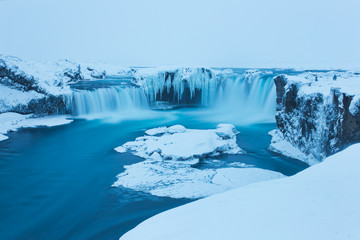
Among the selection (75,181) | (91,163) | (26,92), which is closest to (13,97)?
(26,92)

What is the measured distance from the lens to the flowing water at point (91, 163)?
216 inches

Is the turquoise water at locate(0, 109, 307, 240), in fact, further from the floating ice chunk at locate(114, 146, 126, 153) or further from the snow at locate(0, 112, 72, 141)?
the snow at locate(0, 112, 72, 141)

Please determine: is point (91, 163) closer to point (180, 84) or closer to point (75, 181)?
point (75, 181)

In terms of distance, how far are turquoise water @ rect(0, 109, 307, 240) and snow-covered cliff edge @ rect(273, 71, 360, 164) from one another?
3.24 feet

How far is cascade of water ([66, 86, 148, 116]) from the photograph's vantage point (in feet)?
58.3

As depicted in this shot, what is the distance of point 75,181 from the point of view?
7543 millimetres

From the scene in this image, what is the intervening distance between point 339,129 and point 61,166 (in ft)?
30.4

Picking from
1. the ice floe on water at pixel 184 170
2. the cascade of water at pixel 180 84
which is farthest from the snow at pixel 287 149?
the cascade of water at pixel 180 84

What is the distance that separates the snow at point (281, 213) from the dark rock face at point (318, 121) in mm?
3319

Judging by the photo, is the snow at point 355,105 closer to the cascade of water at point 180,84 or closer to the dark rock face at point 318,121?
the dark rock face at point 318,121

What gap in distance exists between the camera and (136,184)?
22.6ft

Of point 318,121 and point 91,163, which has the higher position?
point 318,121

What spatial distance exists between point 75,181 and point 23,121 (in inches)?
397

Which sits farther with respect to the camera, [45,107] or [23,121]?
[45,107]
